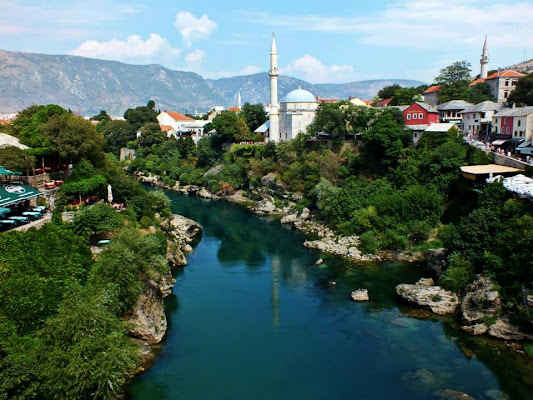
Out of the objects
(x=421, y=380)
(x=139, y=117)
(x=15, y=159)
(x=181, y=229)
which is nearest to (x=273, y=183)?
(x=181, y=229)

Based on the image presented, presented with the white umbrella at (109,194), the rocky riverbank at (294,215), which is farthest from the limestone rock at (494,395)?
the white umbrella at (109,194)

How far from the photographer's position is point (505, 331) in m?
15.7

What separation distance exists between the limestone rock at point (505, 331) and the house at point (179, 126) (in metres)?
46.8

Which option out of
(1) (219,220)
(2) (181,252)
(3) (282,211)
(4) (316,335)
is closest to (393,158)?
A: (3) (282,211)

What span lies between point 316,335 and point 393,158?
18.2m

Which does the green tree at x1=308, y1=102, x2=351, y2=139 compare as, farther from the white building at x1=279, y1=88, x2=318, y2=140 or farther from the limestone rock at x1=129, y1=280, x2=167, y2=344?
the limestone rock at x1=129, y1=280, x2=167, y2=344

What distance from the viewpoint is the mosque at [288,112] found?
41.8 m

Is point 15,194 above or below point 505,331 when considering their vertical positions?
above

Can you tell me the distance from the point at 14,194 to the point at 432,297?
1789 cm

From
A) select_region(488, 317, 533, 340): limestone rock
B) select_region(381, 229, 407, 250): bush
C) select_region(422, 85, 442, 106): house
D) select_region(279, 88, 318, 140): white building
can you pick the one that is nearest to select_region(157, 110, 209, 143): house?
select_region(279, 88, 318, 140): white building

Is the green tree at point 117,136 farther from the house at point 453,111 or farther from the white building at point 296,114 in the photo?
the house at point 453,111

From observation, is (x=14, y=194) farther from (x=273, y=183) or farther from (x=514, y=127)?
(x=514, y=127)

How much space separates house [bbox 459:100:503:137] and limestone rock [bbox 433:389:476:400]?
22.9 metres

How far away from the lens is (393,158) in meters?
31.3
